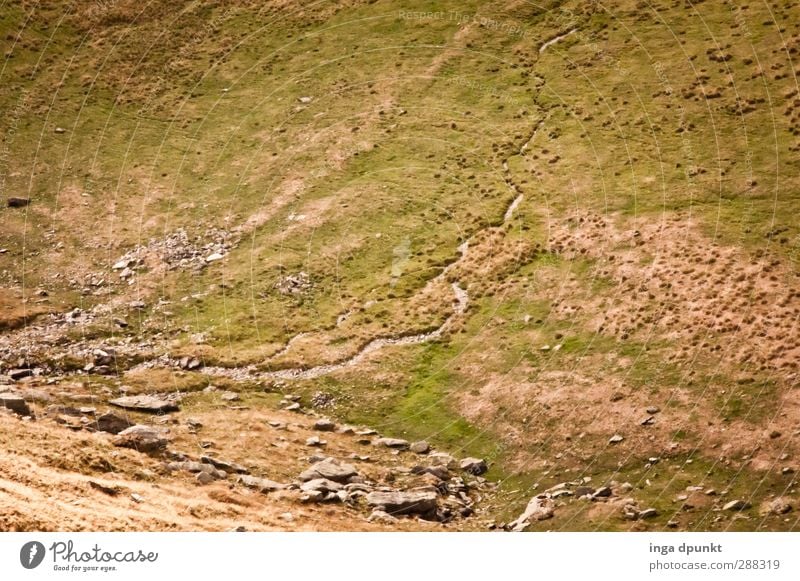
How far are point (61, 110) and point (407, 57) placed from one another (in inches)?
1274

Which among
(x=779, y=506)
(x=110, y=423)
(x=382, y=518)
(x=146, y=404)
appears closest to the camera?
(x=779, y=506)

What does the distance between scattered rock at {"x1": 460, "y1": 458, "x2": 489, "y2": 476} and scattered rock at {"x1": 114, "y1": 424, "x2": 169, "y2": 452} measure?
16774 mm

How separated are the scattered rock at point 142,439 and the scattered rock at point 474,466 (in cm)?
1677

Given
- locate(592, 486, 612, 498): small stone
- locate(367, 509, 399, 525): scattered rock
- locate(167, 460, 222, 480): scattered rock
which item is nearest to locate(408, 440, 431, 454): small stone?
locate(367, 509, 399, 525): scattered rock

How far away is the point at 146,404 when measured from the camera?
66.5 meters

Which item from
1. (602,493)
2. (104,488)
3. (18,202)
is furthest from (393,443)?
(18,202)

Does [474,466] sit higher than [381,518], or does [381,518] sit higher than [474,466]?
[381,518]

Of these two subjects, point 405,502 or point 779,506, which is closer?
point 779,506

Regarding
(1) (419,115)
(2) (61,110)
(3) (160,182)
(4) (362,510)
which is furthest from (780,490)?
(2) (61,110)

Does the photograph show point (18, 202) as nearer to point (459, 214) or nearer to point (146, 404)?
point (146, 404)

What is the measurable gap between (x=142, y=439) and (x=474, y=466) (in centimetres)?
1842

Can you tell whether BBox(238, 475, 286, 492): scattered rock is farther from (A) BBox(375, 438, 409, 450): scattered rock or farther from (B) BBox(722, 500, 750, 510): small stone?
(B) BBox(722, 500, 750, 510): small stone

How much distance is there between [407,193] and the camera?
277ft
